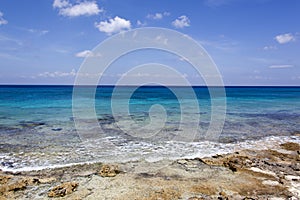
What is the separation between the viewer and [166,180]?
8.91 metres

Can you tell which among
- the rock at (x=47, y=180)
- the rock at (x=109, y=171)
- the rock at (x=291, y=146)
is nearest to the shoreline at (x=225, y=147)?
the rock at (x=291, y=146)

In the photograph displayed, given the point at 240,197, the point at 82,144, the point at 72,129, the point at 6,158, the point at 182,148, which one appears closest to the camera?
the point at 240,197

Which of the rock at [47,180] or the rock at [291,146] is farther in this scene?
the rock at [291,146]

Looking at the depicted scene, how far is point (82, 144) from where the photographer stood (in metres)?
14.7

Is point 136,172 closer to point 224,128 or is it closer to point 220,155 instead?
point 220,155

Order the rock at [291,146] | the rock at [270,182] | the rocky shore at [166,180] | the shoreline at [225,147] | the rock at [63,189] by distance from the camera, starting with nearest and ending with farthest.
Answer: the rock at [63,189] → the rocky shore at [166,180] → the rock at [270,182] → the shoreline at [225,147] → the rock at [291,146]

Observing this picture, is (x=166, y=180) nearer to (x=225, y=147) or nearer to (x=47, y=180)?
(x=47, y=180)

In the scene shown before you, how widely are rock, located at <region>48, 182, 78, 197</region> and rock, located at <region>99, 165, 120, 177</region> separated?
4.08ft

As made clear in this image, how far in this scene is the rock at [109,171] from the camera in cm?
945

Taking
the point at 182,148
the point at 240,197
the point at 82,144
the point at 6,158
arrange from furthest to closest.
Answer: the point at 82,144 → the point at 182,148 → the point at 6,158 → the point at 240,197

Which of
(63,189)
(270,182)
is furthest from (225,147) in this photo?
(63,189)

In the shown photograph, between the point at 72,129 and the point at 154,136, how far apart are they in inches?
259

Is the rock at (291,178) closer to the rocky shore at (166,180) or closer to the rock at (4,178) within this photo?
the rocky shore at (166,180)

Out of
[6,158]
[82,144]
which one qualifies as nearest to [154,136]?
[82,144]
